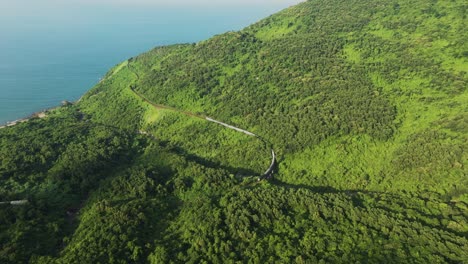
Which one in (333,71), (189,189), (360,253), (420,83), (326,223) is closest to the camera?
(360,253)

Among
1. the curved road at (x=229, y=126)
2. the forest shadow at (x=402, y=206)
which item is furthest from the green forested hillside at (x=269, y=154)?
the curved road at (x=229, y=126)

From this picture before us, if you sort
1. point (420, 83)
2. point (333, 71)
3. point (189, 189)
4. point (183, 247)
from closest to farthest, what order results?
point (183, 247) < point (189, 189) < point (420, 83) < point (333, 71)

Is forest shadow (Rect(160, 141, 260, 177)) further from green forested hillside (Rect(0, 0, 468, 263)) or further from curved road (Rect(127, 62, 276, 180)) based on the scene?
curved road (Rect(127, 62, 276, 180))

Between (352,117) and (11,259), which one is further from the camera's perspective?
(352,117)

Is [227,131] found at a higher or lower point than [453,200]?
higher

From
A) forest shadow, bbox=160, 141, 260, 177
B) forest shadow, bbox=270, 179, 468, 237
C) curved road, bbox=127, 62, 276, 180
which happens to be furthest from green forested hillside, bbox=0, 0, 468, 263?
curved road, bbox=127, 62, 276, 180

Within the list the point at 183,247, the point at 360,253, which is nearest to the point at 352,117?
the point at 360,253

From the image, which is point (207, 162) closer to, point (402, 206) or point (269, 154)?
point (269, 154)

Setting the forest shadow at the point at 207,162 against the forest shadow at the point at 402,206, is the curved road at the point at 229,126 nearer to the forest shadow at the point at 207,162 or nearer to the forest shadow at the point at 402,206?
the forest shadow at the point at 207,162

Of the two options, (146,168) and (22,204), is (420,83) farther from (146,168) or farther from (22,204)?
(22,204)

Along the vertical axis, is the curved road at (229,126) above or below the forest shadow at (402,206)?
above
